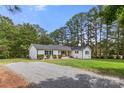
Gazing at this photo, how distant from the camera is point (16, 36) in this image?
8.31 meters

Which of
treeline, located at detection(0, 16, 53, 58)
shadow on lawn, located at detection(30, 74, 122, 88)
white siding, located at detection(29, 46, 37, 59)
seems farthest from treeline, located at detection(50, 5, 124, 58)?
shadow on lawn, located at detection(30, 74, 122, 88)

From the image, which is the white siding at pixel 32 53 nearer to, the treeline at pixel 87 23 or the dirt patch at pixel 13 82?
the treeline at pixel 87 23

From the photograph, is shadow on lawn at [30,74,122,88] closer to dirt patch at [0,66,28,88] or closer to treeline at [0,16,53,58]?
dirt patch at [0,66,28,88]

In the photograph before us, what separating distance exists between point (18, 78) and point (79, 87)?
6.99 ft

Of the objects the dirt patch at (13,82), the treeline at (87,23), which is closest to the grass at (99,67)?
the treeline at (87,23)

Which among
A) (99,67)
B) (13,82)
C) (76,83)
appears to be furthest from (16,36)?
(99,67)

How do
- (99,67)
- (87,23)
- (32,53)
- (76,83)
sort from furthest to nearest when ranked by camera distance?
(99,67) → (32,53) → (87,23) → (76,83)

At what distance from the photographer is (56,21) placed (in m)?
8.24

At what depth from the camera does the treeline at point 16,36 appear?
8227 mm

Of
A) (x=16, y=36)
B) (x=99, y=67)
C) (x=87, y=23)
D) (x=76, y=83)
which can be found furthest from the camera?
(x=99, y=67)

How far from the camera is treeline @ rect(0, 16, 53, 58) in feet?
27.0

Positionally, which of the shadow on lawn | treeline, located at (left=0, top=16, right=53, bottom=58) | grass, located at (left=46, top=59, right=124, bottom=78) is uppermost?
treeline, located at (left=0, top=16, right=53, bottom=58)

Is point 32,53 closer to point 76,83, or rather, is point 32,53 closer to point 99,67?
point 99,67

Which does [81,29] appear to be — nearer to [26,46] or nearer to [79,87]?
[26,46]
